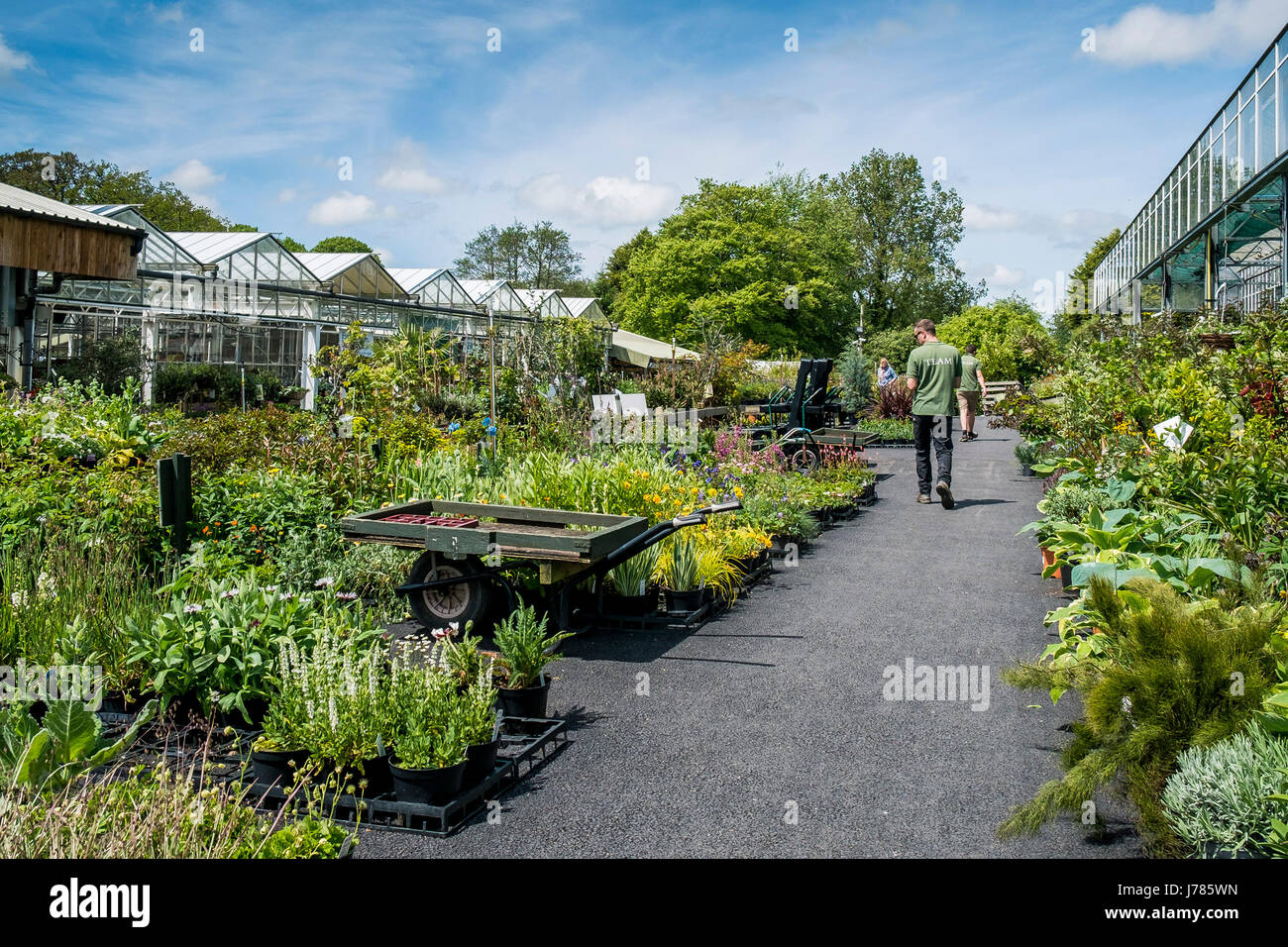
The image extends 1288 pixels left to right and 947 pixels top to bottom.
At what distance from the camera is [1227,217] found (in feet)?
62.8

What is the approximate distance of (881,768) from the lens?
398cm

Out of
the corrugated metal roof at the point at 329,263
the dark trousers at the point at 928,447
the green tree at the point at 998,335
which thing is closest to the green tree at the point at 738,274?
the green tree at the point at 998,335

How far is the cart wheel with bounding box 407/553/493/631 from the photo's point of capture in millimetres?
5652

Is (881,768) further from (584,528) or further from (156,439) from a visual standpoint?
(156,439)

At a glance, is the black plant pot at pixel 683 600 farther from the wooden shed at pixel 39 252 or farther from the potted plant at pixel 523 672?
the wooden shed at pixel 39 252

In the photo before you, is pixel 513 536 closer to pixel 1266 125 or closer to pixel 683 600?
pixel 683 600

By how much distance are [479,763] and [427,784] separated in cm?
28

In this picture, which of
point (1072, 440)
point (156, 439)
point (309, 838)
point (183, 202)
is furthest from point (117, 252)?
point (183, 202)

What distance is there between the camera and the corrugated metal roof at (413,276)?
3259cm

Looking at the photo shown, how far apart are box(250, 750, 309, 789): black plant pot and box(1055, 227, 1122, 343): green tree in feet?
153

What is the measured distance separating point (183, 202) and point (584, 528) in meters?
56.3

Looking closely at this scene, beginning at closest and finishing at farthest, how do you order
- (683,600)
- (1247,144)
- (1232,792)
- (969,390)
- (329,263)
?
(1232,792), (683,600), (1247,144), (969,390), (329,263)

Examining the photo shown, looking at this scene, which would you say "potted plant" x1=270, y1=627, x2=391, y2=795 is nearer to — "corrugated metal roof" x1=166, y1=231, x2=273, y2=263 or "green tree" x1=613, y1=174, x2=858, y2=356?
"corrugated metal roof" x1=166, y1=231, x2=273, y2=263

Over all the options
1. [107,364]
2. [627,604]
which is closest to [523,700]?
[627,604]
